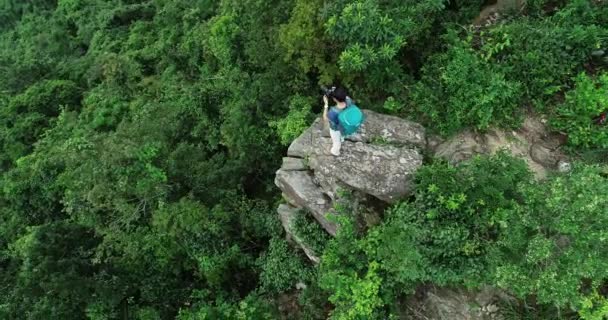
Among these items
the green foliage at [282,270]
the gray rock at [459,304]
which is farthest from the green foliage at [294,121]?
the gray rock at [459,304]

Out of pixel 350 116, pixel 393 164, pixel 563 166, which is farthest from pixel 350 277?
pixel 563 166

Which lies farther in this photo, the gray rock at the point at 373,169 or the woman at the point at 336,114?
the gray rock at the point at 373,169

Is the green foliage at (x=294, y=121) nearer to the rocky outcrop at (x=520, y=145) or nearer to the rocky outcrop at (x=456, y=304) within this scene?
the rocky outcrop at (x=520, y=145)

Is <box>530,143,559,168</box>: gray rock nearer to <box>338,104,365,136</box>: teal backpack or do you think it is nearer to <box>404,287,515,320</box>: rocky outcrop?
<box>404,287,515,320</box>: rocky outcrop

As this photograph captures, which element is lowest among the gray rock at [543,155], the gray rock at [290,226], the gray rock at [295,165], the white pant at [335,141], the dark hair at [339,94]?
the gray rock at [290,226]

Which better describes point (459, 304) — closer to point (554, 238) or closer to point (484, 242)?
point (484, 242)
